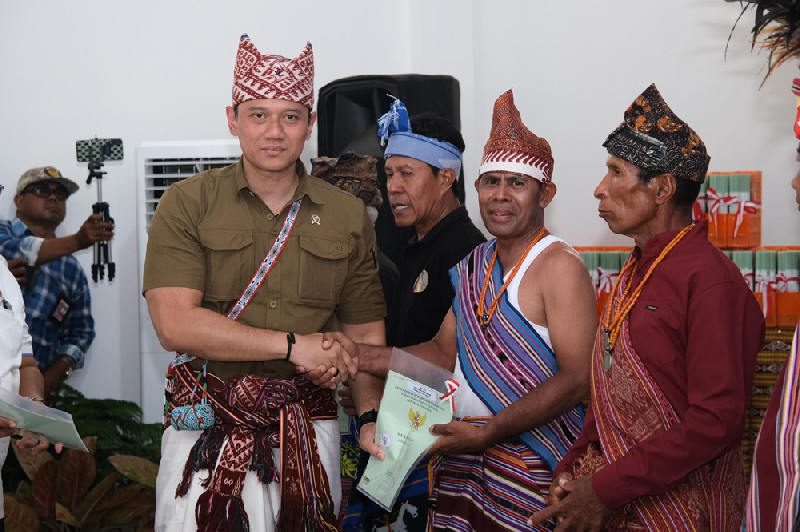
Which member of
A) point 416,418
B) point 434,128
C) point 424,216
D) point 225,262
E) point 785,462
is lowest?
point 416,418

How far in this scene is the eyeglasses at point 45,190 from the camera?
19.0 feet

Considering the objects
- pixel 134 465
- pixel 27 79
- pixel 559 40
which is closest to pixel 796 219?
pixel 559 40

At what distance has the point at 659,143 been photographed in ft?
8.26

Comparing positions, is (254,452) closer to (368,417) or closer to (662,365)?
(368,417)

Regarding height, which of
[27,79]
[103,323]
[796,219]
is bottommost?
[103,323]

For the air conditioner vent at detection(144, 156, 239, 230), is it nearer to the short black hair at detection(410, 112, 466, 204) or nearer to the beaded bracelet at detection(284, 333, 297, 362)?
the short black hair at detection(410, 112, 466, 204)

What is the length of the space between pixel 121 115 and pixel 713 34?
351 cm

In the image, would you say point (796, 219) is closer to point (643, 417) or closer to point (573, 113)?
point (573, 113)

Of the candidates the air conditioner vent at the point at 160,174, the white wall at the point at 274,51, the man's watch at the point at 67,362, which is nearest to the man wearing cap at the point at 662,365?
the white wall at the point at 274,51

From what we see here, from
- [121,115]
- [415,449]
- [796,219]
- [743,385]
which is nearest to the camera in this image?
[743,385]

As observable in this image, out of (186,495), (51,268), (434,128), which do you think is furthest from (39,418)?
(51,268)

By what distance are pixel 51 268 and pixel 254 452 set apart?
3374 millimetres

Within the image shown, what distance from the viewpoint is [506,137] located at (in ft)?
10.0

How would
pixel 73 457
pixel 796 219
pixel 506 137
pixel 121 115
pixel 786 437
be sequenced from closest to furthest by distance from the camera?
pixel 786 437
pixel 506 137
pixel 796 219
pixel 73 457
pixel 121 115
